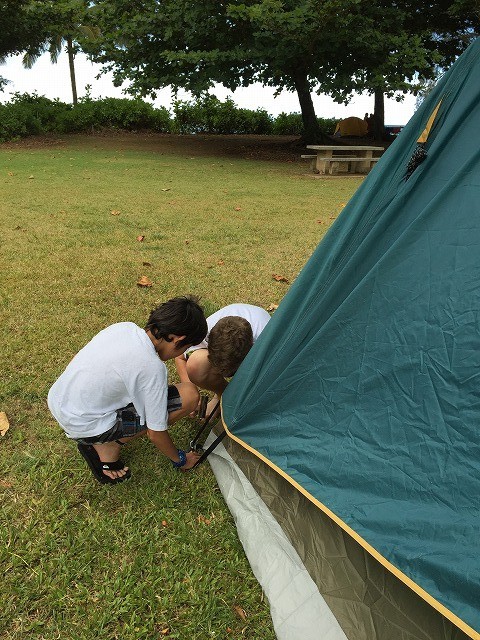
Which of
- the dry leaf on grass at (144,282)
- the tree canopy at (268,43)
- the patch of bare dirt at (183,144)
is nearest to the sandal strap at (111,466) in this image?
the dry leaf on grass at (144,282)

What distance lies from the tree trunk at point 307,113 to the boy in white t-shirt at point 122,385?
14.3m

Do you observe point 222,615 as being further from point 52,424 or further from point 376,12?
point 376,12

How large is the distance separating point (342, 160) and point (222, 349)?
1087cm

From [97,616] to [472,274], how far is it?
1.61 metres

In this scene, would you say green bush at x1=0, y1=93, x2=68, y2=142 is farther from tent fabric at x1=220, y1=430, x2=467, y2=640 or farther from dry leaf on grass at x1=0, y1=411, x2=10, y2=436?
tent fabric at x1=220, y1=430, x2=467, y2=640

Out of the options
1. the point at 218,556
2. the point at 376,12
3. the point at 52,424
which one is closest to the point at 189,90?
the point at 376,12

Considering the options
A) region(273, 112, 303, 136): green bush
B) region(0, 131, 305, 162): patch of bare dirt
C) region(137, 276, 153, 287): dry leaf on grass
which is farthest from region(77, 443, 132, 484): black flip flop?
region(273, 112, 303, 136): green bush

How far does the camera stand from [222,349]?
2.37 m

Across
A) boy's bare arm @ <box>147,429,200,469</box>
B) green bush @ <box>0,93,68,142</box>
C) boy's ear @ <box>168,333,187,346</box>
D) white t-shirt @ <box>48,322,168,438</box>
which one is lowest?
boy's bare arm @ <box>147,429,200,469</box>

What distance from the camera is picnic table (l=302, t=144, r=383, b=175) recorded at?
12.2 metres

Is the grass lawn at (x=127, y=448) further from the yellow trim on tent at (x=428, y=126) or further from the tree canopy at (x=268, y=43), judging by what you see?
the tree canopy at (x=268, y=43)

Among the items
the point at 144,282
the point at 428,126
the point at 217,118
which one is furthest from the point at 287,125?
the point at 428,126

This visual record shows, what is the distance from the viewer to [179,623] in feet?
5.65

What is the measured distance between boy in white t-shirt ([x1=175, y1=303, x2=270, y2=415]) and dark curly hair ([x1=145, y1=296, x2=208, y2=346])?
257mm
